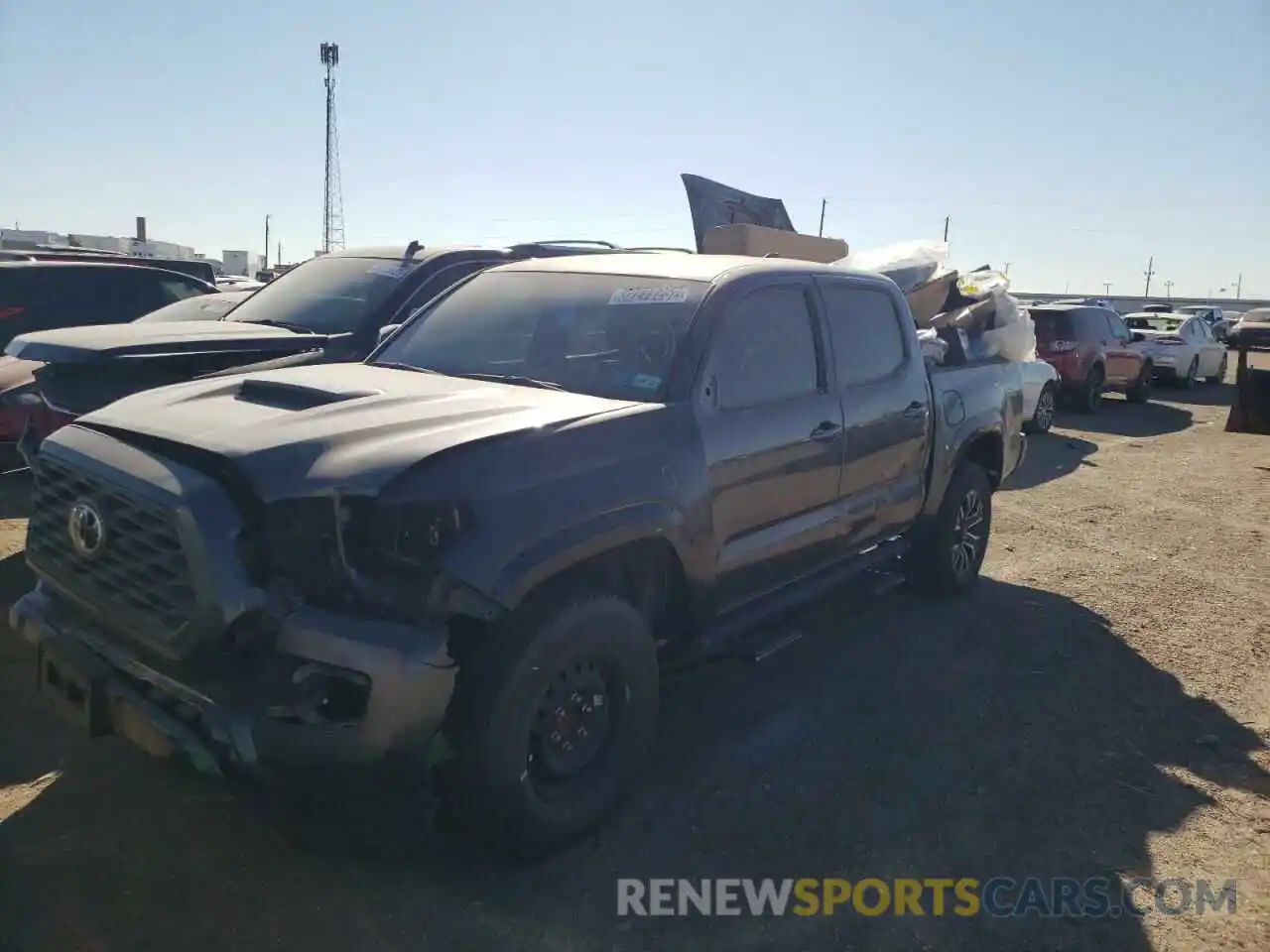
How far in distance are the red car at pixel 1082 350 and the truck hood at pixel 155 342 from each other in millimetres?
12799

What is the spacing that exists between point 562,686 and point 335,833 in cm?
79

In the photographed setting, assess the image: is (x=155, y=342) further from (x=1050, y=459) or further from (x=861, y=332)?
(x=1050, y=459)

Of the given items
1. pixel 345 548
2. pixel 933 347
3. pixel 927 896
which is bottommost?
pixel 927 896

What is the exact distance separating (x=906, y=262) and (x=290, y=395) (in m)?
5.23

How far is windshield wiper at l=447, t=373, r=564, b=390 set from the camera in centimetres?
376

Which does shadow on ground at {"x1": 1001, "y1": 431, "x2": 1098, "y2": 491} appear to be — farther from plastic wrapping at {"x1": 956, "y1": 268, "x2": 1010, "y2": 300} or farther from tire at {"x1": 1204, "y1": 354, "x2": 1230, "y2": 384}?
tire at {"x1": 1204, "y1": 354, "x2": 1230, "y2": 384}

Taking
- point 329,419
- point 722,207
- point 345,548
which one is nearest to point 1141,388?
point 722,207

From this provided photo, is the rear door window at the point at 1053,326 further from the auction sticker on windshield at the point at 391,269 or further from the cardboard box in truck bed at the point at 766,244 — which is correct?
the auction sticker on windshield at the point at 391,269

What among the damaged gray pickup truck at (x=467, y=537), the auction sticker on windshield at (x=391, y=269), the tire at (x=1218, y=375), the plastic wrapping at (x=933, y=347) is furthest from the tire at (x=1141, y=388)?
the damaged gray pickup truck at (x=467, y=537)

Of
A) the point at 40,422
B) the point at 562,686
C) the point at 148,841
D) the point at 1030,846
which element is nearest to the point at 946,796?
the point at 1030,846

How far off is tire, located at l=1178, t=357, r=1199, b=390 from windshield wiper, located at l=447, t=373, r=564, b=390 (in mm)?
20590

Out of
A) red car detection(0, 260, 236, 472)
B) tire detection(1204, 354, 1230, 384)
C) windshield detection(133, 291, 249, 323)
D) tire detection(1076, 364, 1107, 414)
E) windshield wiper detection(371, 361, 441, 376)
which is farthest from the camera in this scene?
tire detection(1204, 354, 1230, 384)

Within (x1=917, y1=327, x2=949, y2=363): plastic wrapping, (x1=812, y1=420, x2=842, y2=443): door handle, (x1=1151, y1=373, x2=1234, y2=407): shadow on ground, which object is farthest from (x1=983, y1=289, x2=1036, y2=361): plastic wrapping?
(x1=1151, y1=373, x2=1234, y2=407): shadow on ground

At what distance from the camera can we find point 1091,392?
53.1 ft
